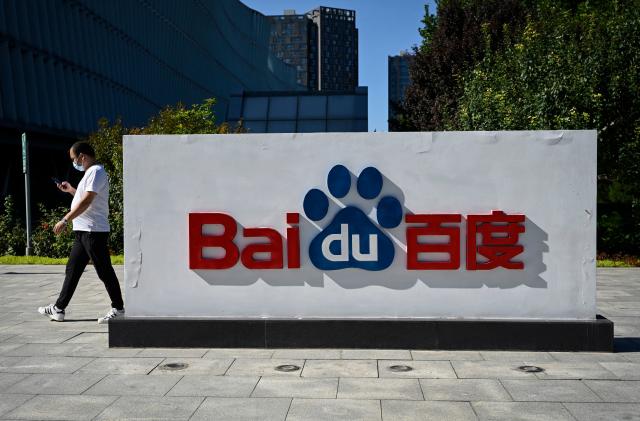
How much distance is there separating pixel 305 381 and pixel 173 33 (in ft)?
167

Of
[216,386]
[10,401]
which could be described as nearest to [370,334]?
[216,386]

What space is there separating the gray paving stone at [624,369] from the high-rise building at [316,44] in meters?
175

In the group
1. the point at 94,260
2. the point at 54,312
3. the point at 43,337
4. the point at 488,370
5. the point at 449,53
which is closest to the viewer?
the point at 488,370

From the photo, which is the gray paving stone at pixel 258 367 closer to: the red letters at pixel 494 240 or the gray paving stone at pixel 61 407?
the gray paving stone at pixel 61 407

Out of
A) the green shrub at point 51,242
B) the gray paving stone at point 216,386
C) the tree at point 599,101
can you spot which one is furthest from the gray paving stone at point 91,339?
the tree at point 599,101

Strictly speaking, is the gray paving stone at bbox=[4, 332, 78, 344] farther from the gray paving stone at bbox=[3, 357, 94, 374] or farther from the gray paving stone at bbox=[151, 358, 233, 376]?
the gray paving stone at bbox=[151, 358, 233, 376]

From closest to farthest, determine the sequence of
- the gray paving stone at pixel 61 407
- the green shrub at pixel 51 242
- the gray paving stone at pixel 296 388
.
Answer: the gray paving stone at pixel 61 407 < the gray paving stone at pixel 296 388 < the green shrub at pixel 51 242

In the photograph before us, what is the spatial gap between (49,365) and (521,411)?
385 centimetres

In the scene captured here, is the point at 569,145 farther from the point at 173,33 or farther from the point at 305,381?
the point at 173,33

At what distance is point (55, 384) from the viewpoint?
208 inches

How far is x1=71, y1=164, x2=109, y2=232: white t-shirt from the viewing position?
24.2 ft

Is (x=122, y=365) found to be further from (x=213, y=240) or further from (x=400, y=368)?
(x=400, y=368)

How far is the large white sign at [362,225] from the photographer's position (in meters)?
6.20

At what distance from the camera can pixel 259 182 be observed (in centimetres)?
639
